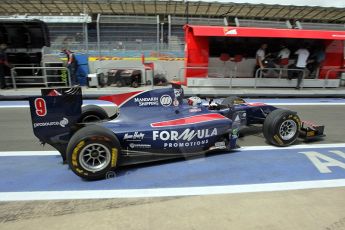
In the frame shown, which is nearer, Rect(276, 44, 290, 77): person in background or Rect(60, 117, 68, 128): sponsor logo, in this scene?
Rect(60, 117, 68, 128): sponsor logo

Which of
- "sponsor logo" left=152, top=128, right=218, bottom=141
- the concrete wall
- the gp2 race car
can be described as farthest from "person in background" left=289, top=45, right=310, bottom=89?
"sponsor logo" left=152, top=128, right=218, bottom=141

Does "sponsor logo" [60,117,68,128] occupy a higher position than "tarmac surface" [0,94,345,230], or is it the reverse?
"sponsor logo" [60,117,68,128]

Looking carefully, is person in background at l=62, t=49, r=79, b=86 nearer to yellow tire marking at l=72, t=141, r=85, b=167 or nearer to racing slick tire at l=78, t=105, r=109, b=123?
racing slick tire at l=78, t=105, r=109, b=123

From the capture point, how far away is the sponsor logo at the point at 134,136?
451 cm

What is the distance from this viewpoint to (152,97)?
5180 mm

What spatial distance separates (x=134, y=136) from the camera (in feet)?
14.9

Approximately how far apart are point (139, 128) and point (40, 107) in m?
1.43

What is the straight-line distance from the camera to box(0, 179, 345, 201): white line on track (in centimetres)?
398

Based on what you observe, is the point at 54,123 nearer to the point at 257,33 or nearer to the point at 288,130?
the point at 288,130

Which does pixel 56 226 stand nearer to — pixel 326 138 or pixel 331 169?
pixel 331 169

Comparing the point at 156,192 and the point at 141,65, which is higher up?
the point at 141,65

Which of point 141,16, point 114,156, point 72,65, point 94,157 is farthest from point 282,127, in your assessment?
point 141,16

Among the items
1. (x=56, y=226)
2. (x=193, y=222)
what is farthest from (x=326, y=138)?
(x=56, y=226)

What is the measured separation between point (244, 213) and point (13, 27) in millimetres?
11874
